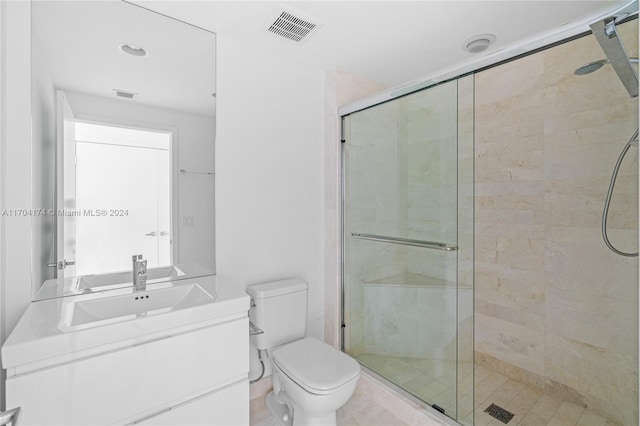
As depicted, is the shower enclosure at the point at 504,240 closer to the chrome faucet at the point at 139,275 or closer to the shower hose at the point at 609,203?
the shower hose at the point at 609,203

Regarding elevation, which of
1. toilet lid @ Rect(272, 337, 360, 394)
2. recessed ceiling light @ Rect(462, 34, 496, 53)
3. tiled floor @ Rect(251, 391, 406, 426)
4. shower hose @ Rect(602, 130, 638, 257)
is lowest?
tiled floor @ Rect(251, 391, 406, 426)

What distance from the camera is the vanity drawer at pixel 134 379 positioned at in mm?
946

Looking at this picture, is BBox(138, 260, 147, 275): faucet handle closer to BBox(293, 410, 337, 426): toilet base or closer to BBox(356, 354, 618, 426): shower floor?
BBox(293, 410, 337, 426): toilet base

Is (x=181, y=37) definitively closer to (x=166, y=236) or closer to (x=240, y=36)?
(x=240, y=36)

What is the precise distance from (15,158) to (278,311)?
141 cm

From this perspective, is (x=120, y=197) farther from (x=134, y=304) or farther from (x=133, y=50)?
(x=133, y=50)

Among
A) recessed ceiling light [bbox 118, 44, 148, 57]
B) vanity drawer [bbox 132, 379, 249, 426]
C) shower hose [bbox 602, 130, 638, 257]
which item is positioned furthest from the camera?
recessed ceiling light [bbox 118, 44, 148, 57]

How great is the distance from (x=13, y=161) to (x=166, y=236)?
0.68 meters

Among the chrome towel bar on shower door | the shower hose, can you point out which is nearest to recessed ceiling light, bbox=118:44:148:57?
the chrome towel bar on shower door

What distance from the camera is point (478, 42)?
1.86 meters

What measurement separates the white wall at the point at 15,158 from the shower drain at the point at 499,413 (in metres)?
2.42

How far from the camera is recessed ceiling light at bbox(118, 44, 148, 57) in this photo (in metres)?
1.56

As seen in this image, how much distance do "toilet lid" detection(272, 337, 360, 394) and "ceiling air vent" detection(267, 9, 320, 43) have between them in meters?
1.80

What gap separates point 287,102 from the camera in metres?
2.10
